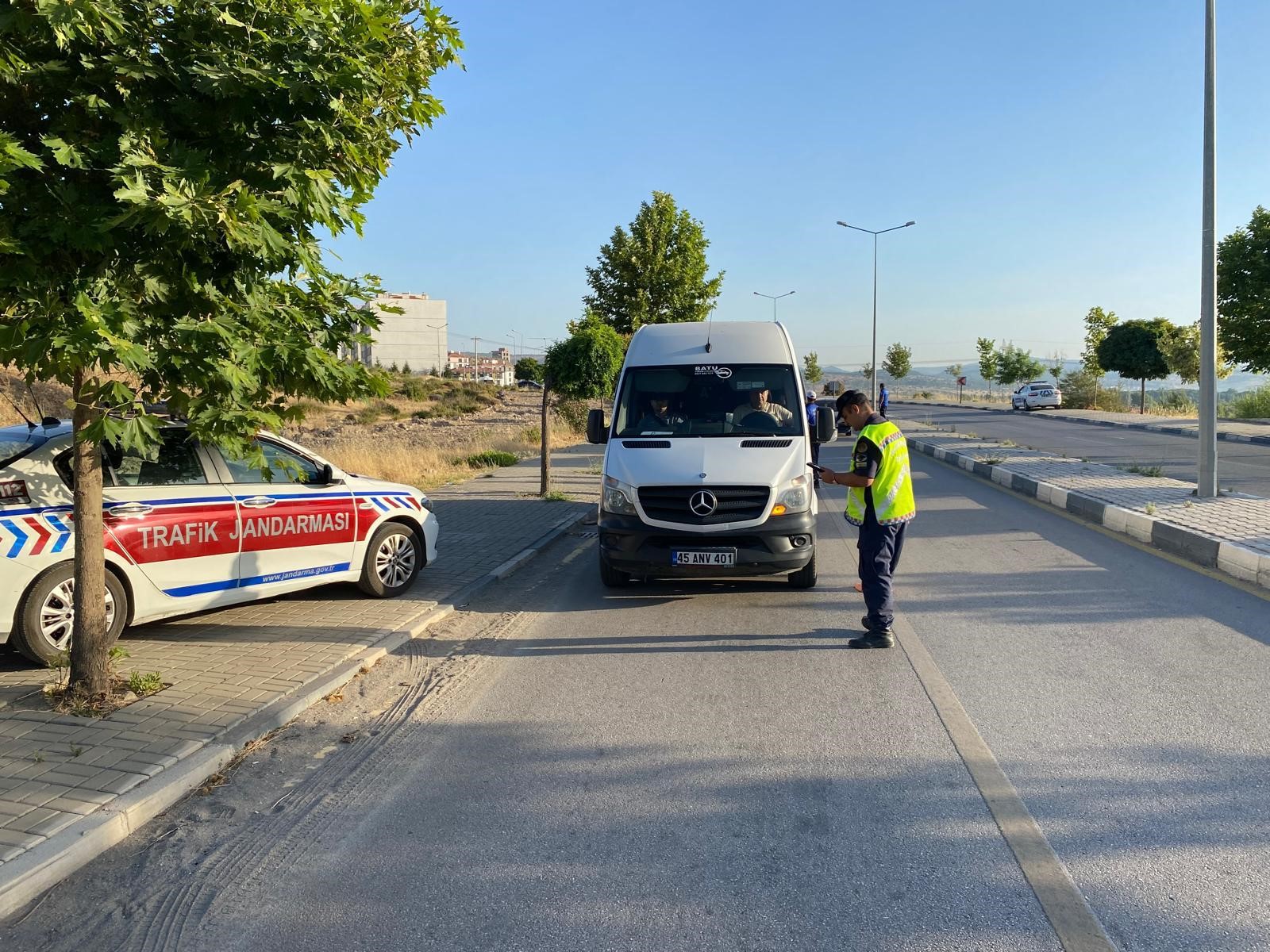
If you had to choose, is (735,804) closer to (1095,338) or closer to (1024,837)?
(1024,837)

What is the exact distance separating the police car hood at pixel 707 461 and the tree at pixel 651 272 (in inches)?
805

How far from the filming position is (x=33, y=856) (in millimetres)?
3471

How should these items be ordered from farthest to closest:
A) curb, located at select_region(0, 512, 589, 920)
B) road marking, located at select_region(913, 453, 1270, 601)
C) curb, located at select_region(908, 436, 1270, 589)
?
1. curb, located at select_region(908, 436, 1270, 589)
2. road marking, located at select_region(913, 453, 1270, 601)
3. curb, located at select_region(0, 512, 589, 920)

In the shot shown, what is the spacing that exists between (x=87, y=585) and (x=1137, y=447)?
923 inches

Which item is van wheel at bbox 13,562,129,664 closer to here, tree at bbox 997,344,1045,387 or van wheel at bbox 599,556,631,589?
van wheel at bbox 599,556,631,589

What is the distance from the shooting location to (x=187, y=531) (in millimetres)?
6383

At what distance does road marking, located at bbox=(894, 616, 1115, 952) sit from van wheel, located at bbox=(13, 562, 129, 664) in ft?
15.8

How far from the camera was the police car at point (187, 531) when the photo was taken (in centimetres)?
562

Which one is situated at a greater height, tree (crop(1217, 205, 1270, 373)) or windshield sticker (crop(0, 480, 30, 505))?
tree (crop(1217, 205, 1270, 373))

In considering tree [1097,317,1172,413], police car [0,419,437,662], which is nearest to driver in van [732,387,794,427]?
police car [0,419,437,662]

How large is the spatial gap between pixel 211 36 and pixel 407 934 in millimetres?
4013

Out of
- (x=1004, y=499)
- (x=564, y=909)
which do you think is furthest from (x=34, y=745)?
(x=1004, y=499)

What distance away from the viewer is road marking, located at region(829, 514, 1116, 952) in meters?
3.00

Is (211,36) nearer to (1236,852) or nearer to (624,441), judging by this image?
(624,441)
